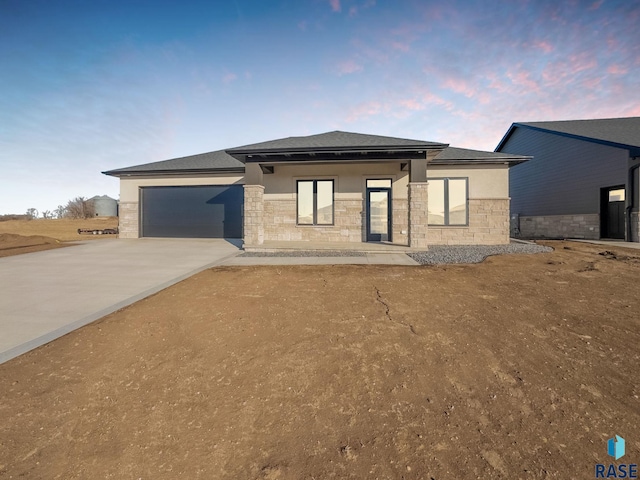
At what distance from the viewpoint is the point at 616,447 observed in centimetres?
193

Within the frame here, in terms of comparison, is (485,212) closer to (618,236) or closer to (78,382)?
(618,236)

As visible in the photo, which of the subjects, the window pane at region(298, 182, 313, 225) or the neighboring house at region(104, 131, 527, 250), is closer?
the neighboring house at region(104, 131, 527, 250)

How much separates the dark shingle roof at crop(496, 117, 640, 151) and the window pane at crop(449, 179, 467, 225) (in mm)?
8354

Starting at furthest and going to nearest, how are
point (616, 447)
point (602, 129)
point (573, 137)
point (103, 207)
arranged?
1. point (103, 207)
2. point (602, 129)
3. point (573, 137)
4. point (616, 447)

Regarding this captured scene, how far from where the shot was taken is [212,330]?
3889 millimetres

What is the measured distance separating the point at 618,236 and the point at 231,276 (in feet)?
63.7

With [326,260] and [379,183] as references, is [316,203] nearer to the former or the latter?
[379,183]

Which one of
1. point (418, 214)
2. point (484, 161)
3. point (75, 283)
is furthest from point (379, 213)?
point (75, 283)

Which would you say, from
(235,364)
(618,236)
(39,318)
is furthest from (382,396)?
(618,236)

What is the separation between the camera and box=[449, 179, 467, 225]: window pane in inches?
507

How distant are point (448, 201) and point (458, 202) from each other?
1.46 feet

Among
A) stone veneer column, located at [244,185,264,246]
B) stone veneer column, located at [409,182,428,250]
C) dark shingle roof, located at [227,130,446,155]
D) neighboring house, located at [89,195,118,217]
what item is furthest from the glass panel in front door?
neighboring house, located at [89,195,118,217]

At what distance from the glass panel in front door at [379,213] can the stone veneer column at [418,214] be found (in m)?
2.39

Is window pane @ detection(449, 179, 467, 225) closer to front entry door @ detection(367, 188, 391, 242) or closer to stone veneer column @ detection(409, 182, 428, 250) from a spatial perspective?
front entry door @ detection(367, 188, 391, 242)
